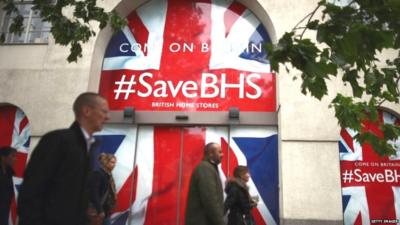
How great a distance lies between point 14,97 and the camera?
1037 cm

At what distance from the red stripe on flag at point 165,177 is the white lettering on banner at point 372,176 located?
3884mm

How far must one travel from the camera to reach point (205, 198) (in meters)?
4.60

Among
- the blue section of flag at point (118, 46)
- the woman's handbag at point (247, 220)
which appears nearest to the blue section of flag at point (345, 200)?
the woman's handbag at point (247, 220)

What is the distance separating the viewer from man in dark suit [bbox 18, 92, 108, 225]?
2578 millimetres

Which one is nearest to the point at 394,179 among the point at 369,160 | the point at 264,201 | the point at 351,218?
the point at 369,160

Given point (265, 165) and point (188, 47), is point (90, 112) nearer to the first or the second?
point (265, 165)

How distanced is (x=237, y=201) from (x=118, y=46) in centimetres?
667

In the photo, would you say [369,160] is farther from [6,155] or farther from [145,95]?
[6,155]

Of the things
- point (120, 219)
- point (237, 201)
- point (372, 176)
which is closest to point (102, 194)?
point (237, 201)

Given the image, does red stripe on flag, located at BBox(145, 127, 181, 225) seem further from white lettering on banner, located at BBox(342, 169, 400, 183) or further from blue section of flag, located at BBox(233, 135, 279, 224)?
white lettering on banner, located at BBox(342, 169, 400, 183)

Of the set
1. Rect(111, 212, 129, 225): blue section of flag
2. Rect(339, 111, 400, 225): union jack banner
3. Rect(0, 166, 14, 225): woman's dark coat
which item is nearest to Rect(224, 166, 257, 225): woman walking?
Rect(0, 166, 14, 225): woman's dark coat

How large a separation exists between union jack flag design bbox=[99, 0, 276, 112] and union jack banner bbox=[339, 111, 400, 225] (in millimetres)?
2168

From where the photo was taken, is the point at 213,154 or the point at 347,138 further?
the point at 347,138

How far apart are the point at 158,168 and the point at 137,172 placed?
20.1 inches
